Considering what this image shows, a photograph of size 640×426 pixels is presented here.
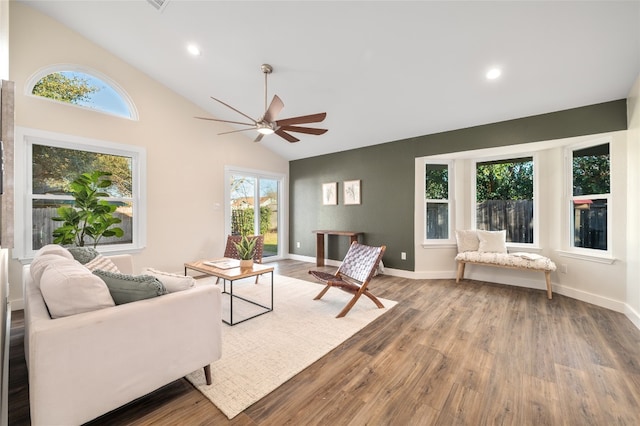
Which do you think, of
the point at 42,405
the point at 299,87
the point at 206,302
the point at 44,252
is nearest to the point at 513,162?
the point at 299,87

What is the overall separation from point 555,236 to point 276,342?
4.41 m

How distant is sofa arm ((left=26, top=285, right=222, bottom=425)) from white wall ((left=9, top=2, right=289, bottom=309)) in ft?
10.5

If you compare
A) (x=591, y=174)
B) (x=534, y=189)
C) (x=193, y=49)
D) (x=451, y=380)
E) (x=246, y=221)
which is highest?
(x=193, y=49)

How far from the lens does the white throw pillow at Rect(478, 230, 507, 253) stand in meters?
4.34

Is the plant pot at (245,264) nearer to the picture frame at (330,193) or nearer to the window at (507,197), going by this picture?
the picture frame at (330,193)

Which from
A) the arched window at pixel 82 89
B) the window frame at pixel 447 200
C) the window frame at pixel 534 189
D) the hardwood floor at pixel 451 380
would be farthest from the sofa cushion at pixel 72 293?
the window frame at pixel 534 189

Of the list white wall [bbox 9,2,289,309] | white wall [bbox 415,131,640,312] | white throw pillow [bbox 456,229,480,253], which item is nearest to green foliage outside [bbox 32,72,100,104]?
white wall [bbox 9,2,289,309]

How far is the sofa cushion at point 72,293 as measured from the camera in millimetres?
1319

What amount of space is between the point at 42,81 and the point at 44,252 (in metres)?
2.71

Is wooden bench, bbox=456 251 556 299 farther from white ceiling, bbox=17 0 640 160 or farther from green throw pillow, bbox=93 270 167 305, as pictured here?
green throw pillow, bbox=93 270 167 305

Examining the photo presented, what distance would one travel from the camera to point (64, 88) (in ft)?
12.0

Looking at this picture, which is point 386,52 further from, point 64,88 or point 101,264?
point 64,88

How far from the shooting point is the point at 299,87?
3838 millimetres

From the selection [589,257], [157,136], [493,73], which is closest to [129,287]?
[157,136]
